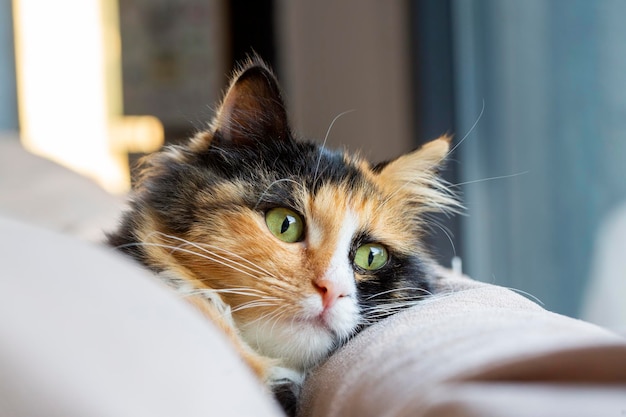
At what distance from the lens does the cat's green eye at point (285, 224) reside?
3.42 feet

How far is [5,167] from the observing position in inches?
83.3

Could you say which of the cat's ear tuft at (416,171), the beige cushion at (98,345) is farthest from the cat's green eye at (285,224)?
the beige cushion at (98,345)

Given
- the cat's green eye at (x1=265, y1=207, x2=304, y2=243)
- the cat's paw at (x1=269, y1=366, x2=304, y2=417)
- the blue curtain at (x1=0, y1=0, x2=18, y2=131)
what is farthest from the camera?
the blue curtain at (x1=0, y1=0, x2=18, y2=131)

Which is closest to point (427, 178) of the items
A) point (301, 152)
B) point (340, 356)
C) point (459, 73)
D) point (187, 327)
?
point (301, 152)

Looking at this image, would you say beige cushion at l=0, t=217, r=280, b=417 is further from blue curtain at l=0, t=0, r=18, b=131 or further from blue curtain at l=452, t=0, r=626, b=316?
blue curtain at l=0, t=0, r=18, b=131

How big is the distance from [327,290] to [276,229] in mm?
128

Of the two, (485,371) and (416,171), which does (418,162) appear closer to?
(416,171)

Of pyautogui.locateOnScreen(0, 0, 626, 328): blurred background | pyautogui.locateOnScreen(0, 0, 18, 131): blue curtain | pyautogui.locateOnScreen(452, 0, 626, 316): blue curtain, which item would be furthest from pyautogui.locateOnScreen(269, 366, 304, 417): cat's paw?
pyautogui.locateOnScreen(0, 0, 18, 131): blue curtain

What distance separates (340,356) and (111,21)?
4293 millimetres

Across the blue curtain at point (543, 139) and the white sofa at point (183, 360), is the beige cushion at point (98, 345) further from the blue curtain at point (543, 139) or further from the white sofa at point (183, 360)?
the blue curtain at point (543, 139)

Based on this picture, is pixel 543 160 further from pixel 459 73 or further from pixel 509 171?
pixel 459 73

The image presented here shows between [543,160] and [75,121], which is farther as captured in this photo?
[75,121]

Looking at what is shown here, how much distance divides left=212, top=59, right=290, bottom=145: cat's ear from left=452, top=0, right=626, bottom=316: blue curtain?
1360 mm

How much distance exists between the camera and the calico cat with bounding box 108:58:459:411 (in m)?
0.98
